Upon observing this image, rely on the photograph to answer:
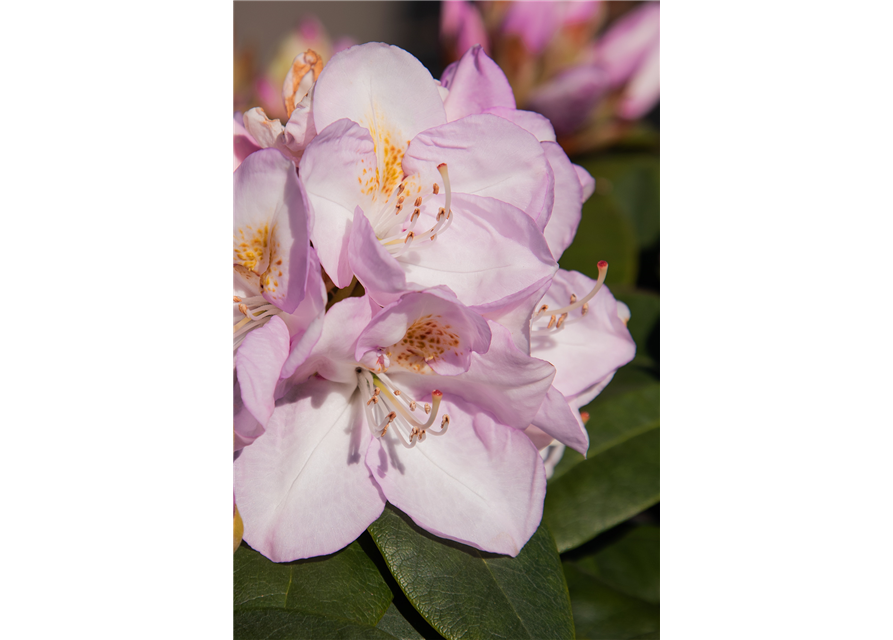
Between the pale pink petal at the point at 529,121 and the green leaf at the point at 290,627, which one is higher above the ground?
the pale pink petal at the point at 529,121

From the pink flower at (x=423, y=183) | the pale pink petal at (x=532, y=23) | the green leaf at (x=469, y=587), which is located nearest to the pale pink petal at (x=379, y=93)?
the pink flower at (x=423, y=183)

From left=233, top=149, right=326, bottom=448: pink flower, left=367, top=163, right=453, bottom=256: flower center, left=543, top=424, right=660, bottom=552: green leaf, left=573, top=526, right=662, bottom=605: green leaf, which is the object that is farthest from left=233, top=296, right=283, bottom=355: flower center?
left=573, top=526, right=662, bottom=605: green leaf

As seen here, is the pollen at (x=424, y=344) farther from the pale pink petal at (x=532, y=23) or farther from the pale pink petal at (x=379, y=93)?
the pale pink petal at (x=532, y=23)

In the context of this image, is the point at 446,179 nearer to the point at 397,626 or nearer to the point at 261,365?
the point at 261,365

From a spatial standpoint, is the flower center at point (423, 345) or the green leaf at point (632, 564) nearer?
the flower center at point (423, 345)

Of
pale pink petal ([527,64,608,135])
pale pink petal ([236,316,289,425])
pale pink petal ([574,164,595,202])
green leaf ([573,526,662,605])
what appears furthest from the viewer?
pale pink petal ([527,64,608,135])

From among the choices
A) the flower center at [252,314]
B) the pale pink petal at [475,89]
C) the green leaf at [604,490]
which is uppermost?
the pale pink petal at [475,89]

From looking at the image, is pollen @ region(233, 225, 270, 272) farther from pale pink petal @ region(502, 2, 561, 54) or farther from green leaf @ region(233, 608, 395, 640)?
pale pink petal @ region(502, 2, 561, 54)
